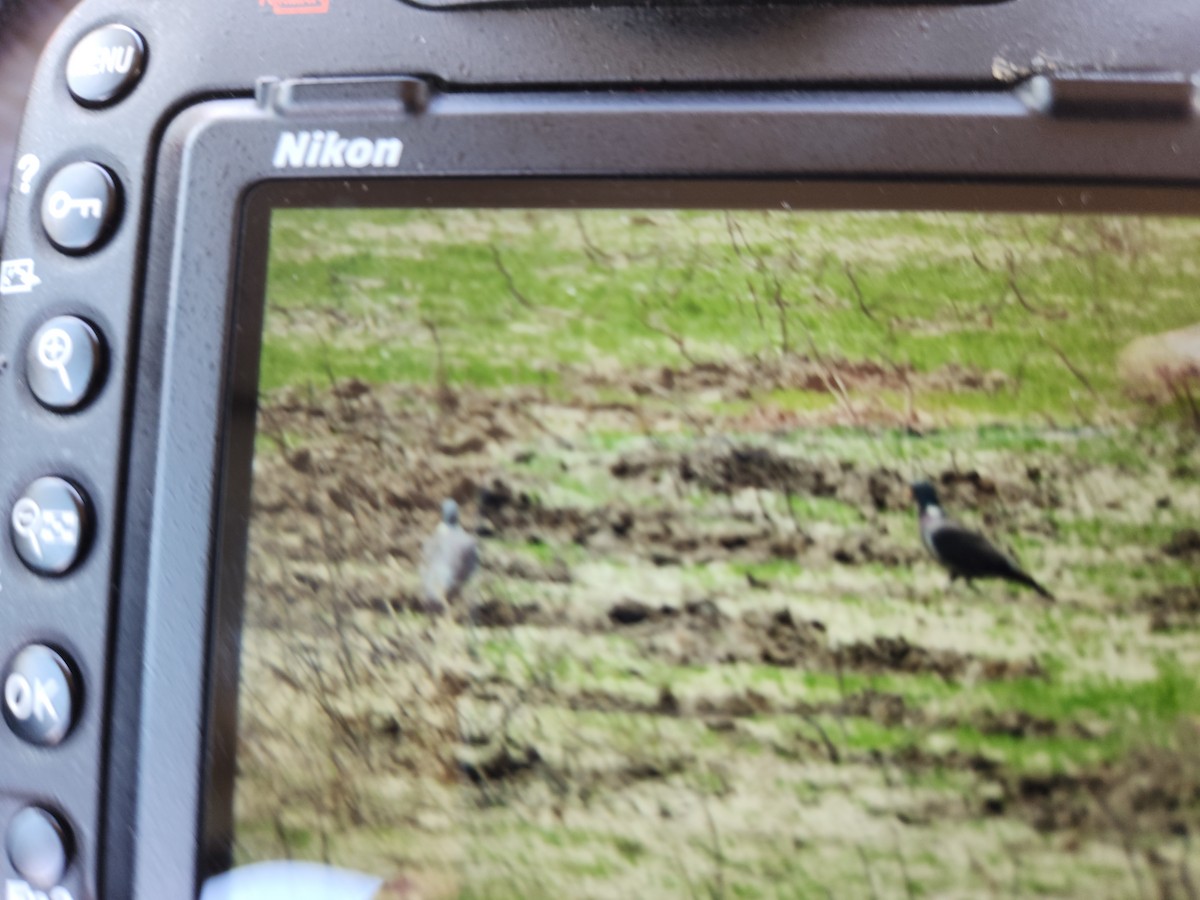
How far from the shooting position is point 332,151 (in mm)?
406

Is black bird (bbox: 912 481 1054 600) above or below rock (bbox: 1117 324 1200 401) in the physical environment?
below

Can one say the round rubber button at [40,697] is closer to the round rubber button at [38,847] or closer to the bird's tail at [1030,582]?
the round rubber button at [38,847]

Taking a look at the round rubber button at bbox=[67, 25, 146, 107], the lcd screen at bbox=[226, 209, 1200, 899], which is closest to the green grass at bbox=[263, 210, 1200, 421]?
the lcd screen at bbox=[226, 209, 1200, 899]

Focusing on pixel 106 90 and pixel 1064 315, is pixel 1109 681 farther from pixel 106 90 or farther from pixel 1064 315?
pixel 106 90

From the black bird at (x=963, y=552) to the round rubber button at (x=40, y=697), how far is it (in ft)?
1.18

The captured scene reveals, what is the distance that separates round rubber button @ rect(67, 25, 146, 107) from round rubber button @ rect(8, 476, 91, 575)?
17cm

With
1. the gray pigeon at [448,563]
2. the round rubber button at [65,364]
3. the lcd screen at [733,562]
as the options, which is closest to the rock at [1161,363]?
the lcd screen at [733,562]

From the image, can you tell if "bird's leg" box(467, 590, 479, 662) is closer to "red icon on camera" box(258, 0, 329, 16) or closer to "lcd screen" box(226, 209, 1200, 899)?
"lcd screen" box(226, 209, 1200, 899)

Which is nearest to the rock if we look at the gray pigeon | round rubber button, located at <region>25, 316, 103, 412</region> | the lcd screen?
the lcd screen

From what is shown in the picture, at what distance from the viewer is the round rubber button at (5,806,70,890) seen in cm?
39

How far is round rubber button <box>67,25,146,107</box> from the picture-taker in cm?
42

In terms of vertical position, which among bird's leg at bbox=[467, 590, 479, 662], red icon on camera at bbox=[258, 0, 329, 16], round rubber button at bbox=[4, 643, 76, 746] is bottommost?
round rubber button at bbox=[4, 643, 76, 746]

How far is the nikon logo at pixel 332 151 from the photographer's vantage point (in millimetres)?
404

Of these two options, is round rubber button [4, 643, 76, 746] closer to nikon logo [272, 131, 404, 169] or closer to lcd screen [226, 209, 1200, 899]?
lcd screen [226, 209, 1200, 899]
